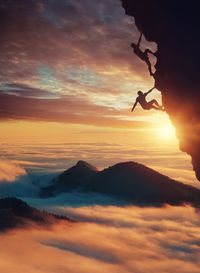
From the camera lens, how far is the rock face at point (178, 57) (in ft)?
31.7

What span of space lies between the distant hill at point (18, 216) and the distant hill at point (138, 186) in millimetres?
34455

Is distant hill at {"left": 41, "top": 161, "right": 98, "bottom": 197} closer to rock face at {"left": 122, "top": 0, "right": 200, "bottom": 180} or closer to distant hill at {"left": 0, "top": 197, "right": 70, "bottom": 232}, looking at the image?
distant hill at {"left": 0, "top": 197, "right": 70, "bottom": 232}

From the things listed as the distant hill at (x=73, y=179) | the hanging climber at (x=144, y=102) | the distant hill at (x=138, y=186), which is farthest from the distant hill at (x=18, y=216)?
the distant hill at (x=73, y=179)

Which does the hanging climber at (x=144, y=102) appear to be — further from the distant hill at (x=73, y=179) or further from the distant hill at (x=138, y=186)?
the distant hill at (x=73, y=179)

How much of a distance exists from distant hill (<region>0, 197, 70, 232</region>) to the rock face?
77.9ft

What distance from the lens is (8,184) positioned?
109375 millimetres

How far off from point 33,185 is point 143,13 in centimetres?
10033

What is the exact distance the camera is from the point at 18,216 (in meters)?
32.0

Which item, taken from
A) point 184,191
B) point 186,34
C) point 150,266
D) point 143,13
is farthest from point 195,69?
point 184,191

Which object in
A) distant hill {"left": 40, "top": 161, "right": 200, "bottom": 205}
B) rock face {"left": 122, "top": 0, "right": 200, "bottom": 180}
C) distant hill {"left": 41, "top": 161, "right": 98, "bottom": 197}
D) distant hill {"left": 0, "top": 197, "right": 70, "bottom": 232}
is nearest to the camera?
rock face {"left": 122, "top": 0, "right": 200, "bottom": 180}

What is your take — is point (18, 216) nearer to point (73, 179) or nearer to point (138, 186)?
point (138, 186)

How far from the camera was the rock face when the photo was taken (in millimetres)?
9648

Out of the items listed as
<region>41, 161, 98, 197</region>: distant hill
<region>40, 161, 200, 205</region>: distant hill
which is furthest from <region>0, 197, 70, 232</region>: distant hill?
<region>41, 161, 98, 197</region>: distant hill

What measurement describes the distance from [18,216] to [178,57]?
1150 inches
